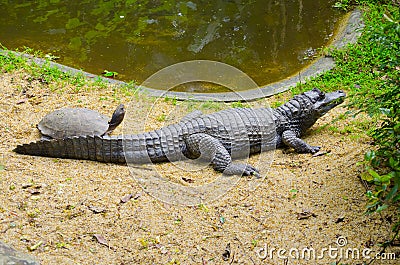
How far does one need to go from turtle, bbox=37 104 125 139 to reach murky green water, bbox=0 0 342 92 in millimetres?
1954

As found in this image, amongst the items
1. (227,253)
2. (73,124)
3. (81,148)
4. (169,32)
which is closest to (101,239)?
(227,253)

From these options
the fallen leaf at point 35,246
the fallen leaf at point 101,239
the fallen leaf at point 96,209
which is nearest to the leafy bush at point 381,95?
the fallen leaf at point 101,239

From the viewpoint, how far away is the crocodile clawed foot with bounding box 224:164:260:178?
4.92 meters

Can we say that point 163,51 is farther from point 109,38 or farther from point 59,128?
point 59,128

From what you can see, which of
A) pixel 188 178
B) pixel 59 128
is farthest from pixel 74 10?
pixel 188 178

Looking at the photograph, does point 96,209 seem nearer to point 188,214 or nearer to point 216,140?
point 188,214

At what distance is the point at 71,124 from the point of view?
5285mm

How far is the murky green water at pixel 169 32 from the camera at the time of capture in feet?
25.9

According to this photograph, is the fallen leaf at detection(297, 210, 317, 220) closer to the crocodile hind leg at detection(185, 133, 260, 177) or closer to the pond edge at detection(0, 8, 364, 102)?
the crocodile hind leg at detection(185, 133, 260, 177)

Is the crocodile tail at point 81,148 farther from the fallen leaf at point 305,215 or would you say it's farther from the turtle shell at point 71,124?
the fallen leaf at point 305,215

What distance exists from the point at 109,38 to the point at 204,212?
18.0 feet

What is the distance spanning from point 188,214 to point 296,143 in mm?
1846

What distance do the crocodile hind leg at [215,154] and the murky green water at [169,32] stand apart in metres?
2.39

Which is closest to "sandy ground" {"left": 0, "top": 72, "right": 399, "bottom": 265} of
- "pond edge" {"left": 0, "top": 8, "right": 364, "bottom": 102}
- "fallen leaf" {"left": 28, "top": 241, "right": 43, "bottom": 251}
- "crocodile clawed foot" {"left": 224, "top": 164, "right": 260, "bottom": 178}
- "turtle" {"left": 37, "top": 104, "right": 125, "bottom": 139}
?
"fallen leaf" {"left": 28, "top": 241, "right": 43, "bottom": 251}
